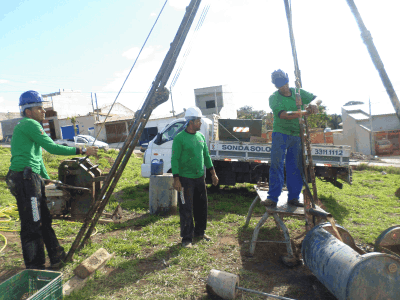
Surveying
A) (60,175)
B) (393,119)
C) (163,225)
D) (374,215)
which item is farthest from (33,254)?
(393,119)

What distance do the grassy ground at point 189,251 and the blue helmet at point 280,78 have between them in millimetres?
2470

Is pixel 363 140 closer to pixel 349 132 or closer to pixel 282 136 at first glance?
pixel 349 132

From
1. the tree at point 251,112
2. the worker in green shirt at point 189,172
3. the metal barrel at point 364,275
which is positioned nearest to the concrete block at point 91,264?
the worker in green shirt at point 189,172

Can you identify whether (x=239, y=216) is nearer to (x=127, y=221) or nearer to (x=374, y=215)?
(x=127, y=221)

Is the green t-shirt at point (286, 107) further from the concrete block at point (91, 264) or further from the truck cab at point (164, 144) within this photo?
the truck cab at point (164, 144)

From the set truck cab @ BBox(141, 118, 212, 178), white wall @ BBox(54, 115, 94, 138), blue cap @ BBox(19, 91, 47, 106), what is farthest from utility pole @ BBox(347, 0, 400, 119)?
white wall @ BBox(54, 115, 94, 138)

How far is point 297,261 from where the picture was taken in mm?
3689

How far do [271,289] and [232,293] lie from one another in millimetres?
546

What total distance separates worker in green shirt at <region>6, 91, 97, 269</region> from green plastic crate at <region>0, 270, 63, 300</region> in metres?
0.45

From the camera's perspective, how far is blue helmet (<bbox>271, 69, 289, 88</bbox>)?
159 inches

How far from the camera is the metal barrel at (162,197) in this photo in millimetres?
5918

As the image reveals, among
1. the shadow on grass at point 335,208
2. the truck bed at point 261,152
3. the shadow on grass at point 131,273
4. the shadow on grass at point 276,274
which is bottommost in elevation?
the shadow on grass at point 335,208

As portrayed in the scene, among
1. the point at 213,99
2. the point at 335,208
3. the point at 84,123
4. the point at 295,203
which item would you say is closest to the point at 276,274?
the point at 295,203

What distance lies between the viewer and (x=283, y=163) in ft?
13.5
